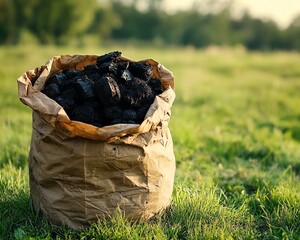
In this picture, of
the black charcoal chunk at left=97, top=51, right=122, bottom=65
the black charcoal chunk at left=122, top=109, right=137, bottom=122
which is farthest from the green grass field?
the black charcoal chunk at left=97, top=51, right=122, bottom=65

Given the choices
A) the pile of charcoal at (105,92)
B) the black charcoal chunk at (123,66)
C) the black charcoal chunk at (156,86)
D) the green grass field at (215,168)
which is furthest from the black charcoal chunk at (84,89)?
the green grass field at (215,168)

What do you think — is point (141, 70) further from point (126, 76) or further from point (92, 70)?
point (92, 70)

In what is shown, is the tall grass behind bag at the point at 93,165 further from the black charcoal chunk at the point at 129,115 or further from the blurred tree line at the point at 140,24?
the blurred tree line at the point at 140,24

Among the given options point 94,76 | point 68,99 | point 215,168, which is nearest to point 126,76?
point 94,76

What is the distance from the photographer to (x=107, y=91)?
9.91 ft

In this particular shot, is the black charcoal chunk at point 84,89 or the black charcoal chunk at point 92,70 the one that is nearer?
the black charcoal chunk at point 84,89

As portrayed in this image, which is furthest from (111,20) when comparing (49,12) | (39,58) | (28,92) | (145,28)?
(28,92)

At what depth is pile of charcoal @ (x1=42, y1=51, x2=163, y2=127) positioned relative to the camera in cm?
303

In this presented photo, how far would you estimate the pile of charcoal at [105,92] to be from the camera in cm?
303

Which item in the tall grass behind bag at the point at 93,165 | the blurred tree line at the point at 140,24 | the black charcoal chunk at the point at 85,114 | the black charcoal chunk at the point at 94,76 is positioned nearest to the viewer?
the tall grass behind bag at the point at 93,165

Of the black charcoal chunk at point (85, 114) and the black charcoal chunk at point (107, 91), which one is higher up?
the black charcoal chunk at point (107, 91)

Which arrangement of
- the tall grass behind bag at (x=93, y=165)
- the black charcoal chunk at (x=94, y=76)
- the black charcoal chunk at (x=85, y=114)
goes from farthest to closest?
1. the black charcoal chunk at (x=94, y=76)
2. the black charcoal chunk at (x=85, y=114)
3. the tall grass behind bag at (x=93, y=165)

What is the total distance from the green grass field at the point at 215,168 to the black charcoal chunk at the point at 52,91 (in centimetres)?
90

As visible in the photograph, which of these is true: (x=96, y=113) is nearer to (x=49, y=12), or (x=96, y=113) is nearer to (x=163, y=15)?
(x=49, y=12)
